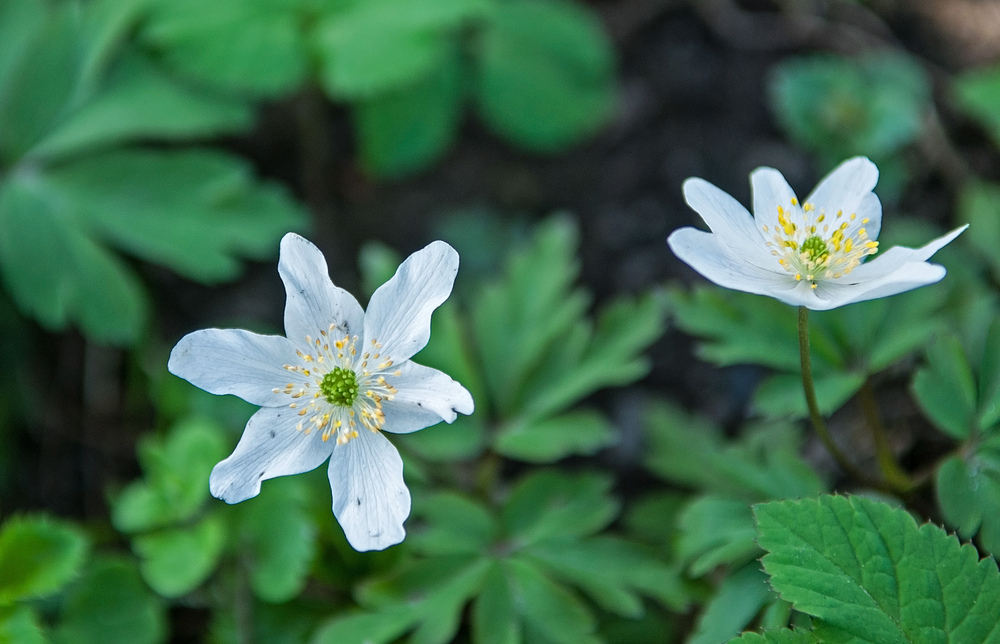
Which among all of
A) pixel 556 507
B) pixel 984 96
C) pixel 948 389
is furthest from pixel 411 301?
pixel 984 96

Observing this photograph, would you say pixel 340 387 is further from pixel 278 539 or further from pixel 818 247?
pixel 818 247

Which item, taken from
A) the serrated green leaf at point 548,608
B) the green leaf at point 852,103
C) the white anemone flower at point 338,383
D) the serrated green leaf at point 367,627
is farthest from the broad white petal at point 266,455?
the green leaf at point 852,103

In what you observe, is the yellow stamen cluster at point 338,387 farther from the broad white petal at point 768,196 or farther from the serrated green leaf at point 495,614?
the broad white petal at point 768,196

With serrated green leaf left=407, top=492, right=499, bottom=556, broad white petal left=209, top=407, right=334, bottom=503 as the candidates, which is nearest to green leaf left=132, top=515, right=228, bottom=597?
serrated green leaf left=407, top=492, right=499, bottom=556

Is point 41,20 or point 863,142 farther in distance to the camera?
point 863,142

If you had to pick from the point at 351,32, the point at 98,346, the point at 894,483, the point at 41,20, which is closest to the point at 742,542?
the point at 894,483

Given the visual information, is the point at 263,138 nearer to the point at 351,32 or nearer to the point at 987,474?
the point at 351,32
